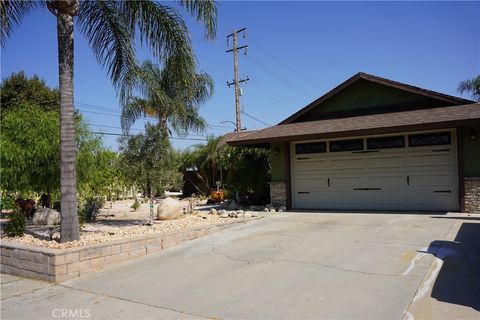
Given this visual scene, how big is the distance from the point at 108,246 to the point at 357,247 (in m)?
4.74

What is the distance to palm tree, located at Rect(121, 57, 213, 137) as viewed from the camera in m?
9.94

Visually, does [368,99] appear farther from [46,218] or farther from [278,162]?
[46,218]

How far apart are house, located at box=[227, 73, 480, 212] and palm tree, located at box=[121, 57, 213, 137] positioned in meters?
2.87

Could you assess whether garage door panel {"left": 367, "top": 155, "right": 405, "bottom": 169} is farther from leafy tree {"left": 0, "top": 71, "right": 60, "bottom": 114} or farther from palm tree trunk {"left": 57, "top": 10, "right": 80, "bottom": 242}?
leafy tree {"left": 0, "top": 71, "right": 60, "bottom": 114}

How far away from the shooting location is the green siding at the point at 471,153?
38.6 ft

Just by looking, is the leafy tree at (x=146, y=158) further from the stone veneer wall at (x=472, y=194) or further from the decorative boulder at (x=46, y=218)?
the stone veneer wall at (x=472, y=194)

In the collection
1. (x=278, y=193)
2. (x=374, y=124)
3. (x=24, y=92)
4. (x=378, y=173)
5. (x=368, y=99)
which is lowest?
(x=278, y=193)

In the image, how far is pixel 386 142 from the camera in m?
13.1

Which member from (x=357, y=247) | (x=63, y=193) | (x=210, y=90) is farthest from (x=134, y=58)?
(x=210, y=90)

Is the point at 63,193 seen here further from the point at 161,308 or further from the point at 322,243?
the point at 322,243

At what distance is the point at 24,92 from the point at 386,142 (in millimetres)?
23088

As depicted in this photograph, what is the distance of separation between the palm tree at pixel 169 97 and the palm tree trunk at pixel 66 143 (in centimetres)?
195

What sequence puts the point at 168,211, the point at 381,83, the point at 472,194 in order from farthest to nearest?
the point at 381,83 < the point at 168,211 < the point at 472,194

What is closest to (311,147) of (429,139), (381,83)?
(381,83)
